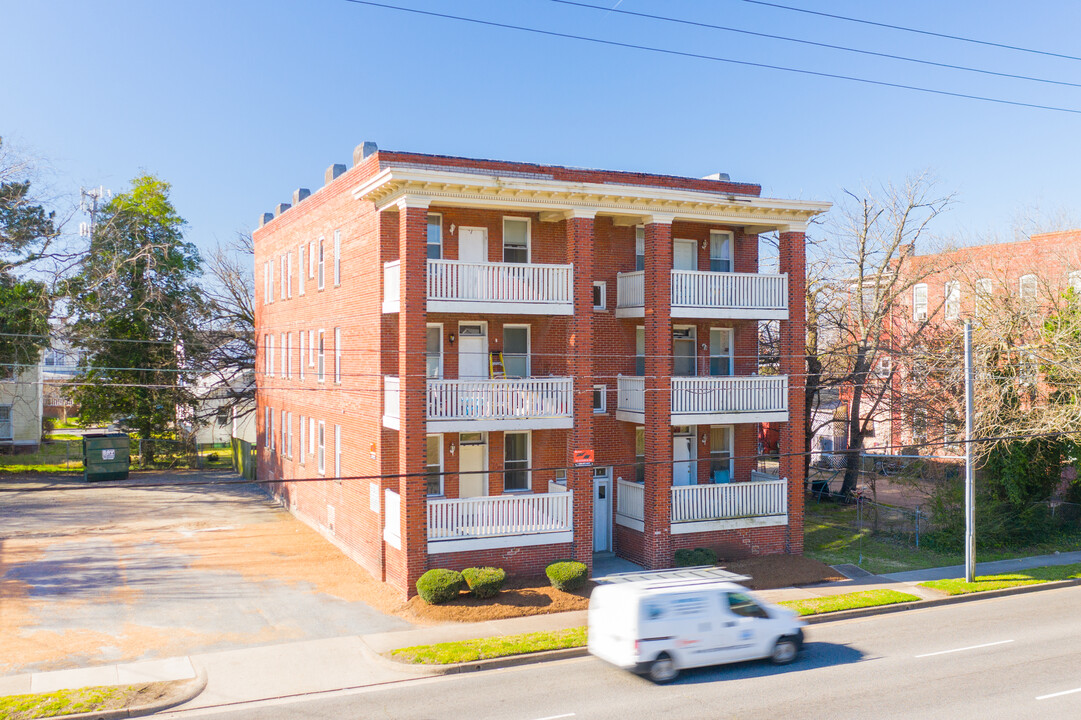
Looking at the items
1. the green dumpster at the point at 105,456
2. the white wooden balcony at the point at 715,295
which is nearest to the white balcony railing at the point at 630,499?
the white wooden balcony at the point at 715,295

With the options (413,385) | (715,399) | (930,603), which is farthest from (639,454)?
(930,603)

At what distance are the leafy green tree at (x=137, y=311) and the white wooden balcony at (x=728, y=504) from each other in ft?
87.1

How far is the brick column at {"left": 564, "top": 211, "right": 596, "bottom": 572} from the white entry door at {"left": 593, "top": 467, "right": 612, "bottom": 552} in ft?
8.81

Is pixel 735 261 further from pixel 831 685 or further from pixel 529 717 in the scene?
pixel 529 717

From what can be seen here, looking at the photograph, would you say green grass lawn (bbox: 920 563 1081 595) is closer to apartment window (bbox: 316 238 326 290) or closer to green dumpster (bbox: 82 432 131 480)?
apartment window (bbox: 316 238 326 290)

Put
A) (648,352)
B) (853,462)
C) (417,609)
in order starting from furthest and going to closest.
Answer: (853,462) → (648,352) → (417,609)

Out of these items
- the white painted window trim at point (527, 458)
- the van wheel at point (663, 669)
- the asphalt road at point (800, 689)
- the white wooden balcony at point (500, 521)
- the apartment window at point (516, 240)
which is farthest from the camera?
the white painted window trim at point (527, 458)

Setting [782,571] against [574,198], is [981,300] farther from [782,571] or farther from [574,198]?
[574,198]

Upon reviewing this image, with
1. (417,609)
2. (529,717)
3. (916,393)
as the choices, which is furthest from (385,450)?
(916,393)

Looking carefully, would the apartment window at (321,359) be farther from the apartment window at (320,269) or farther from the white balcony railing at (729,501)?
the white balcony railing at (729,501)

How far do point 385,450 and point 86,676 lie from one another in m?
8.52

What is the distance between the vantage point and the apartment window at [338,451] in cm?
2548

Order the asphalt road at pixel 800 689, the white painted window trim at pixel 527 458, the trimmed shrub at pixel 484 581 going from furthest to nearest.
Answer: the white painted window trim at pixel 527 458
the trimmed shrub at pixel 484 581
the asphalt road at pixel 800 689

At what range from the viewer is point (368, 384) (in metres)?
22.7
